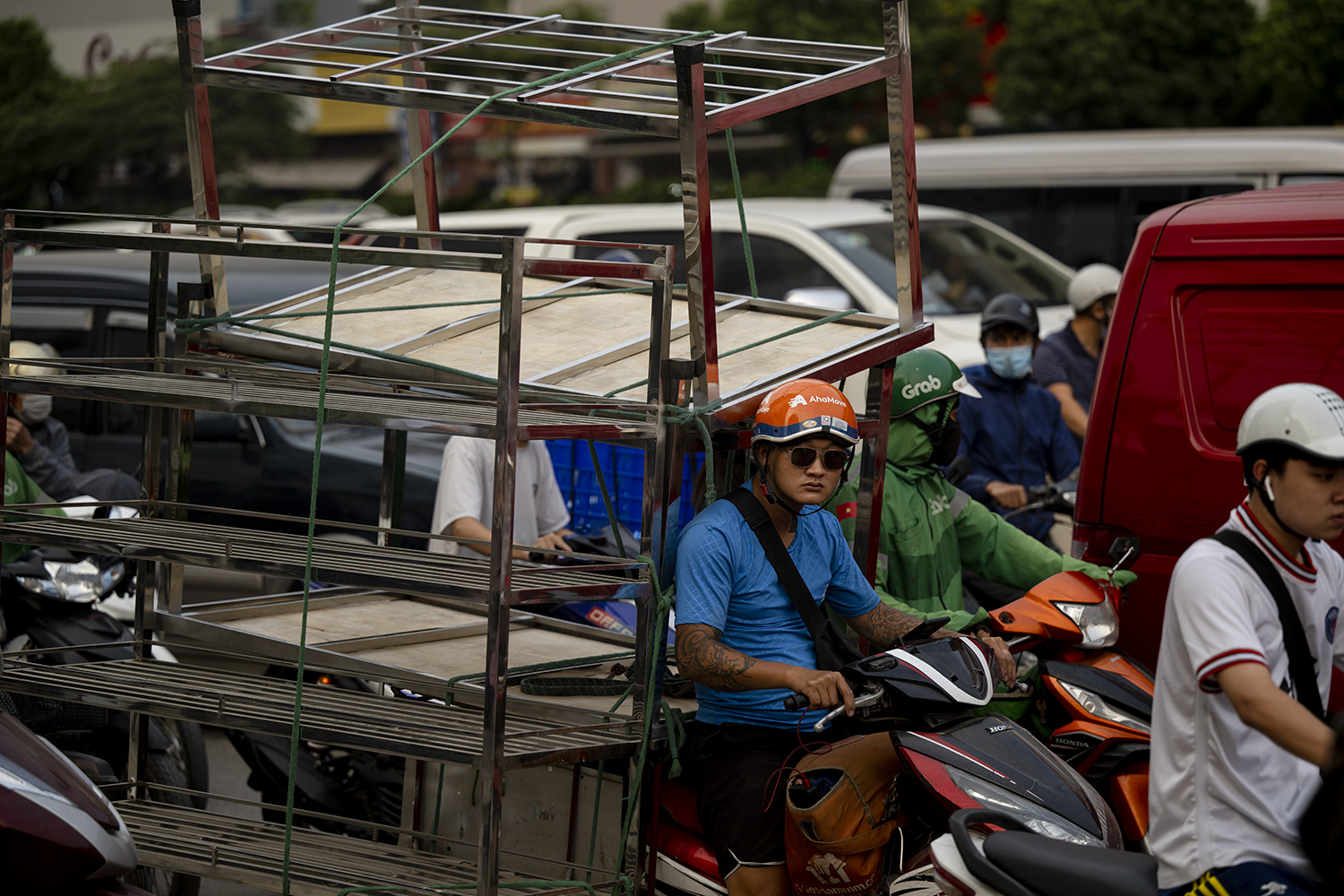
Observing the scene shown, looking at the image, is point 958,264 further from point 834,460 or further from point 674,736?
point 674,736

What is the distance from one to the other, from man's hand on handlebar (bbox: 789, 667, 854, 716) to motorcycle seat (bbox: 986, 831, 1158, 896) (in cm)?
51

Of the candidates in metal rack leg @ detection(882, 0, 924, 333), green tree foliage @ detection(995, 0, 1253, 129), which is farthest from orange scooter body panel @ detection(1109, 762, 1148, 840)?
green tree foliage @ detection(995, 0, 1253, 129)

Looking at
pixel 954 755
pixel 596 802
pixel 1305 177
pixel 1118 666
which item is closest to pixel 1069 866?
pixel 954 755

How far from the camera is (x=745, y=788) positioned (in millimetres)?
3277

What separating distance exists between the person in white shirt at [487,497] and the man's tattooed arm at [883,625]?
4.49ft

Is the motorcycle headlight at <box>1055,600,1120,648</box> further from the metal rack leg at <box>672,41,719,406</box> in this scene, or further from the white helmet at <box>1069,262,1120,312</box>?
the white helmet at <box>1069,262,1120,312</box>

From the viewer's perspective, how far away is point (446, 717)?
357cm

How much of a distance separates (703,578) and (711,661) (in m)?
0.20

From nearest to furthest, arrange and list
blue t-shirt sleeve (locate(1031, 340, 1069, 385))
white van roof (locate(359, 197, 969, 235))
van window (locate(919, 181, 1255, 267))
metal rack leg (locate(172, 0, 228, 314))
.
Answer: metal rack leg (locate(172, 0, 228, 314)), blue t-shirt sleeve (locate(1031, 340, 1069, 385)), white van roof (locate(359, 197, 969, 235)), van window (locate(919, 181, 1255, 267))

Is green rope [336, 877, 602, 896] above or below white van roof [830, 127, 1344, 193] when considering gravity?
below

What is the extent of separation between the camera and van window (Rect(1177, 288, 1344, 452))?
3.71m

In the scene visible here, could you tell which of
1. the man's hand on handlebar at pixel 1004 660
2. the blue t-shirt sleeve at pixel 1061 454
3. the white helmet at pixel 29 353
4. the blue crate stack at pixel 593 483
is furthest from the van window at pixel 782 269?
the man's hand on handlebar at pixel 1004 660

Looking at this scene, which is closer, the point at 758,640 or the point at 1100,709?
the point at 758,640

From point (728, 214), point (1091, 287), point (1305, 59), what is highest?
point (1305, 59)
